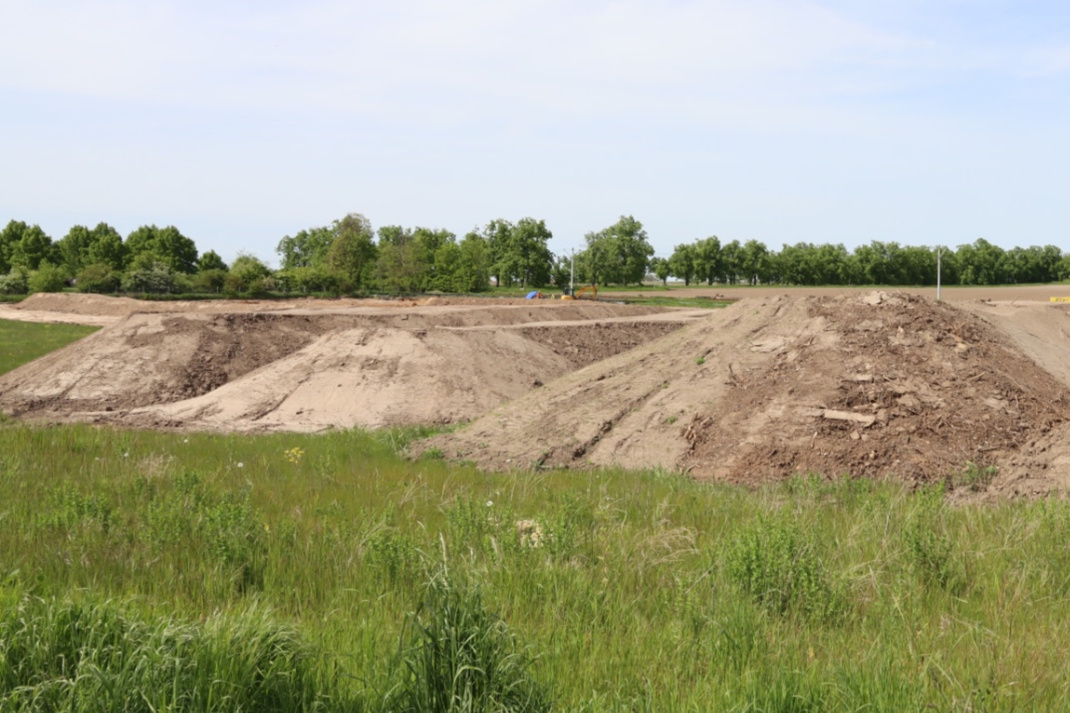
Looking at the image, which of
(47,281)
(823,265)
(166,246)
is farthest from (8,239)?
(823,265)

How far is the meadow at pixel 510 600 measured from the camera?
5041mm

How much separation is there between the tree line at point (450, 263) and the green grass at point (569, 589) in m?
68.8

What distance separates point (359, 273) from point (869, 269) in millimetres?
73539

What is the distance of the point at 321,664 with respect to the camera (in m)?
5.30

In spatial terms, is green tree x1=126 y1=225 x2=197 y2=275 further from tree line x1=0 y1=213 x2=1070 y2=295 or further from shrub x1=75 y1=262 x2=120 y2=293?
shrub x1=75 y1=262 x2=120 y2=293

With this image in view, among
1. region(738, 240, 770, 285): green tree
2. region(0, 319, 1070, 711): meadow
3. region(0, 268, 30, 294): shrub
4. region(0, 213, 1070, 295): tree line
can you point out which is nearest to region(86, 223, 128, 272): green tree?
region(0, 213, 1070, 295): tree line

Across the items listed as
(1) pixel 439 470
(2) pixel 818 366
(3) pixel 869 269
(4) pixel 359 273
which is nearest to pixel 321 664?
(1) pixel 439 470

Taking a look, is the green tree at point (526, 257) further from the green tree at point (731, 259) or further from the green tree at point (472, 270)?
the green tree at point (731, 259)

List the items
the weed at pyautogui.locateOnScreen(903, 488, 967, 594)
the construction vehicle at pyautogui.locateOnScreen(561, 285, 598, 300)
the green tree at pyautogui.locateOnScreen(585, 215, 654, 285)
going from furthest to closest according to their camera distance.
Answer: the green tree at pyautogui.locateOnScreen(585, 215, 654, 285) < the construction vehicle at pyautogui.locateOnScreen(561, 285, 598, 300) < the weed at pyautogui.locateOnScreen(903, 488, 967, 594)

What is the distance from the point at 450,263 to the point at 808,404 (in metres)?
87.8

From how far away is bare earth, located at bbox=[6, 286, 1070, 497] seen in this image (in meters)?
14.5

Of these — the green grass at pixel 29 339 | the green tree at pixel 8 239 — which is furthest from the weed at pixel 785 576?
the green tree at pixel 8 239

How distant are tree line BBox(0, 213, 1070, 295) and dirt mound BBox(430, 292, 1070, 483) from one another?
61262 mm

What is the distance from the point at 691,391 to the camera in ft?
57.5
